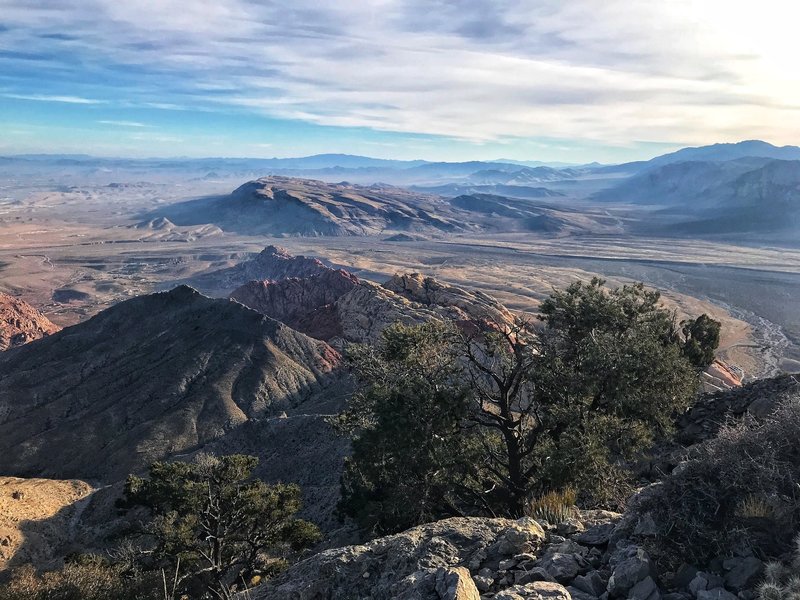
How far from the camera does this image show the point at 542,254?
650ft

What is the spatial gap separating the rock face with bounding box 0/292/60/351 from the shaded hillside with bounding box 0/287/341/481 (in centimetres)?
2895

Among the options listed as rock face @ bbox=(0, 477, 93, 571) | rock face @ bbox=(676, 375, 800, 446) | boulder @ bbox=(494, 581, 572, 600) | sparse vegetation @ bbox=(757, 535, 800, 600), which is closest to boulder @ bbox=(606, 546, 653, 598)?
boulder @ bbox=(494, 581, 572, 600)

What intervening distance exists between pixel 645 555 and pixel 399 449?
333 inches

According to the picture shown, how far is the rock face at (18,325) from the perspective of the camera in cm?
8969

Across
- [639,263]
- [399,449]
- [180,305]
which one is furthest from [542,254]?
[399,449]

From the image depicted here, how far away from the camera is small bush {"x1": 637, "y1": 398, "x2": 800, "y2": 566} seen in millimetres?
8086

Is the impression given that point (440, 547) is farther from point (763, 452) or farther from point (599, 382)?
point (599, 382)

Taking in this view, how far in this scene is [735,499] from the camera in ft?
28.5

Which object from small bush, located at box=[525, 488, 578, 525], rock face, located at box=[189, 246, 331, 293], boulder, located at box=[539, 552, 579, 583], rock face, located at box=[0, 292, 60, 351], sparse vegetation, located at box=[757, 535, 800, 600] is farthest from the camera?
rock face, located at box=[189, 246, 331, 293]

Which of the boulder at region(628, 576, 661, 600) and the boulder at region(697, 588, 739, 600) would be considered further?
the boulder at region(628, 576, 661, 600)

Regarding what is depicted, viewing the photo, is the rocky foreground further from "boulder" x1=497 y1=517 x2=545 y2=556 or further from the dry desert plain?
the dry desert plain

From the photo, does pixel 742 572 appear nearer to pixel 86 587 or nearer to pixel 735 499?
pixel 735 499

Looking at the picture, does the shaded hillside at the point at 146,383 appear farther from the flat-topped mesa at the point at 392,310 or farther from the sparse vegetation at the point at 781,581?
the sparse vegetation at the point at 781,581

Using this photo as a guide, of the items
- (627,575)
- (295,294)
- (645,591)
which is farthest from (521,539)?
(295,294)
